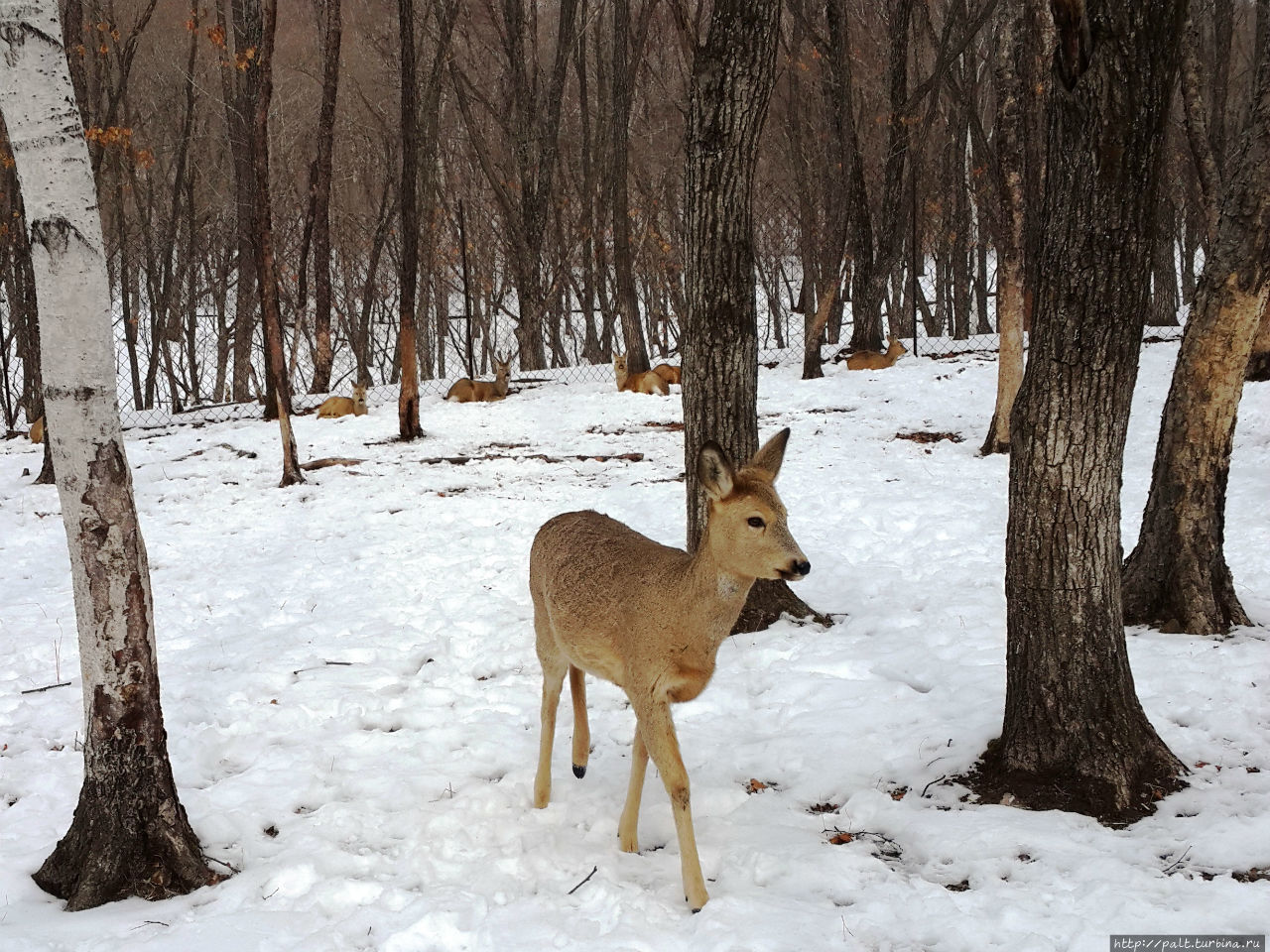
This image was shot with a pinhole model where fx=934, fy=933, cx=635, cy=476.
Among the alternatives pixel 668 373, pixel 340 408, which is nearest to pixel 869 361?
pixel 668 373

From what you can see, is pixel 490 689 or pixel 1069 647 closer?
pixel 1069 647

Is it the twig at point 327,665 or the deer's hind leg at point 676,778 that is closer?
the deer's hind leg at point 676,778

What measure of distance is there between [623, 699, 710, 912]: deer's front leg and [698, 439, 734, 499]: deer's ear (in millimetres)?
946

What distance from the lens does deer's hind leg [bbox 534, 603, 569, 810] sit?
15.1 feet

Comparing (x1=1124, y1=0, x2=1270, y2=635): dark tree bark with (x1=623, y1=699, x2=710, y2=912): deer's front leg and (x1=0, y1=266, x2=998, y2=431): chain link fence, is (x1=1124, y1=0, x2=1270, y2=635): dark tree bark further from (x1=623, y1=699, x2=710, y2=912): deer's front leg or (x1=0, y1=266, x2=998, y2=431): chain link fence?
(x1=0, y1=266, x2=998, y2=431): chain link fence

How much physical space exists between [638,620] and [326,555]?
6075 millimetres

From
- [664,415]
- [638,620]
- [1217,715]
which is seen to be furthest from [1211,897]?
[664,415]

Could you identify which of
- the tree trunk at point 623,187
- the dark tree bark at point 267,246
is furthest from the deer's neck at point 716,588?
the tree trunk at point 623,187

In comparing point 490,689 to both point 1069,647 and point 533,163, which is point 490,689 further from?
point 533,163

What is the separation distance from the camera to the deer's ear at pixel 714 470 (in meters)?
3.74

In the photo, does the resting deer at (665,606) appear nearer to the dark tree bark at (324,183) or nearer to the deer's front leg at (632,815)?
the deer's front leg at (632,815)

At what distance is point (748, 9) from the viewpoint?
6.13 metres

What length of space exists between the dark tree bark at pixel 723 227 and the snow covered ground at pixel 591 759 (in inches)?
62.1

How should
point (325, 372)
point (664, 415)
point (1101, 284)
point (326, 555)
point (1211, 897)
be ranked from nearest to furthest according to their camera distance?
1. point (1211, 897)
2. point (1101, 284)
3. point (326, 555)
4. point (664, 415)
5. point (325, 372)
